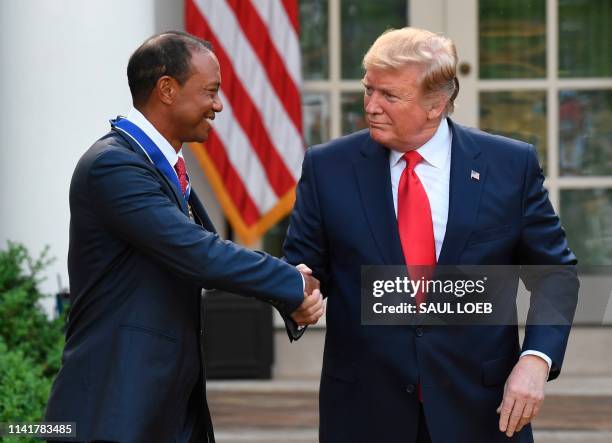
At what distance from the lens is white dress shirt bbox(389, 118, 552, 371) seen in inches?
147

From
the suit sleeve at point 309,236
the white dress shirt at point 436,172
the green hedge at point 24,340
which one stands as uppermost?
the white dress shirt at point 436,172

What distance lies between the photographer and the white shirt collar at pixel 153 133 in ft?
11.7

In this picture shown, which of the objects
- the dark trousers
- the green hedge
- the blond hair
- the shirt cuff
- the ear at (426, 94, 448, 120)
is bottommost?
the green hedge

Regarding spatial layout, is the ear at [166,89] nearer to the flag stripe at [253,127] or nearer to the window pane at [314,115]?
the flag stripe at [253,127]

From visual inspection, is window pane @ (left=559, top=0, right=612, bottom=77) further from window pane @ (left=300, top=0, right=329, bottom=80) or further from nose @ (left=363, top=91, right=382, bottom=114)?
nose @ (left=363, top=91, right=382, bottom=114)

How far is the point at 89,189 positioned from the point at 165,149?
0.27m

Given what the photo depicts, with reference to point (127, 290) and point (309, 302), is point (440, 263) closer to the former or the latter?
point (309, 302)

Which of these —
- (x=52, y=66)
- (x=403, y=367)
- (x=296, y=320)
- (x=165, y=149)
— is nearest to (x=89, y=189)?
(x=165, y=149)

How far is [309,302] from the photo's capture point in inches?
145

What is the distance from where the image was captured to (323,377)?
3.83 m

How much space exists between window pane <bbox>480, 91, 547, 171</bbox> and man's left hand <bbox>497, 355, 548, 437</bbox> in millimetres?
4778

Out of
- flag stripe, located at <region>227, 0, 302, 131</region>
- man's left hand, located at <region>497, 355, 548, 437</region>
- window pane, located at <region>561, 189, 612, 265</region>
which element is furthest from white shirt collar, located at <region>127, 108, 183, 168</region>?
window pane, located at <region>561, 189, 612, 265</region>

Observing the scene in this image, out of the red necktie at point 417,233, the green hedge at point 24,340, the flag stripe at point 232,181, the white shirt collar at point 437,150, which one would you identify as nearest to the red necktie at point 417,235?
the red necktie at point 417,233

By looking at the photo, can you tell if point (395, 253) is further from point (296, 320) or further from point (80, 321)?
point (80, 321)
